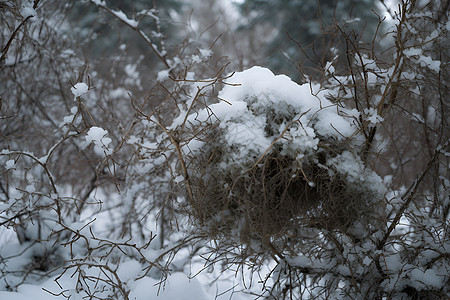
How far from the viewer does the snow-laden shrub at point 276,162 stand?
1547mm

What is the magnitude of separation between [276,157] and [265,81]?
1.05 feet

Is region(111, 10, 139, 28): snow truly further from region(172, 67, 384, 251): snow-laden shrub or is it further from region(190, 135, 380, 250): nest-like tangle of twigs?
region(190, 135, 380, 250): nest-like tangle of twigs

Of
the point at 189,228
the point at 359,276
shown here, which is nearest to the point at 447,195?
the point at 359,276

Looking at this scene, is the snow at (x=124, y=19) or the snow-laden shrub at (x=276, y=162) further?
the snow at (x=124, y=19)

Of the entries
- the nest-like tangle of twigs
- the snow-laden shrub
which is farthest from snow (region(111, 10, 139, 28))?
the nest-like tangle of twigs

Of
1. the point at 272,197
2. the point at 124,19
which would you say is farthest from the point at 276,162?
the point at 124,19

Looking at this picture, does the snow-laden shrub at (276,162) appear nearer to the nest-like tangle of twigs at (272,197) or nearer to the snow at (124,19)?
the nest-like tangle of twigs at (272,197)

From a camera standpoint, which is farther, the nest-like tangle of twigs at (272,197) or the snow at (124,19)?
the snow at (124,19)

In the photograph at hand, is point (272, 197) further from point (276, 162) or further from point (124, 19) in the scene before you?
point (124, 19)

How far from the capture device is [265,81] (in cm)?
163

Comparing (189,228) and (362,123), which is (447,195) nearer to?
(362,123)

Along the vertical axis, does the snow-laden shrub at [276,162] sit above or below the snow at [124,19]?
below

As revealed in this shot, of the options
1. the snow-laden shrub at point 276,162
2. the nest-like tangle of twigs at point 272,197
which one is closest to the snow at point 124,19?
the snow-laden shrub at point 276,162

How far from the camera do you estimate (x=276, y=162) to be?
5.25 feet
